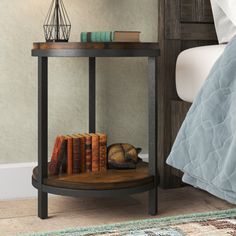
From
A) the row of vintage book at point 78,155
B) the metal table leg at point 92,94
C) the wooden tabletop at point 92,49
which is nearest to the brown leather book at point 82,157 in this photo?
the row of vintage book at point 78,155

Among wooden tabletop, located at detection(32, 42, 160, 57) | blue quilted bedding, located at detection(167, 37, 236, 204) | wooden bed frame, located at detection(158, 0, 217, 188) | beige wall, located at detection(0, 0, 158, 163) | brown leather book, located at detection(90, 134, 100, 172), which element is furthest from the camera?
wooden bed frame, located at detection(158, 0, 217, 188)

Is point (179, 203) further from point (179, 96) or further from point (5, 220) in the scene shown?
point (5, 220)

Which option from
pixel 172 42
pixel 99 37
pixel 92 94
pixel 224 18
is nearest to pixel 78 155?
pixel 92 94

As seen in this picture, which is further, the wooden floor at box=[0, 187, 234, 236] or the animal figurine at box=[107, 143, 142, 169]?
the animal figurine at box=[107, 143, 142, 169]

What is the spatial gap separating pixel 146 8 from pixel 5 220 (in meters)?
1.09

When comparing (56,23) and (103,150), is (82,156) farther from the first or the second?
(56,23)

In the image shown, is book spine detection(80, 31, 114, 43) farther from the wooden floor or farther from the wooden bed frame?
the wooden floor

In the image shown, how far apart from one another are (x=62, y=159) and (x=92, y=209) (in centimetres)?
23

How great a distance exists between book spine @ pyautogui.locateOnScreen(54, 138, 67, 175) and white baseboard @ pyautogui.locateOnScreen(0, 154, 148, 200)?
0.26 metres

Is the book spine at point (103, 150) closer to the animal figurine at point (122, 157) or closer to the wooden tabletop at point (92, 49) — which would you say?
the animal figurine at point (122, 157)

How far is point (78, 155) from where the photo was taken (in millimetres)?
2082

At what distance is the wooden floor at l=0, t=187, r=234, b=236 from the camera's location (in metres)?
1.94

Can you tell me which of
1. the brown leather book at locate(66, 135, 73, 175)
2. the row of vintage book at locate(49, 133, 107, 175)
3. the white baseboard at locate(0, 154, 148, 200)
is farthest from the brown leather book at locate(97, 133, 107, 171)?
the white baseboard at locate(0, 154, 148, 200)

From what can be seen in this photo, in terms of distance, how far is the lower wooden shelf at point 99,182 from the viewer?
1.93 m
